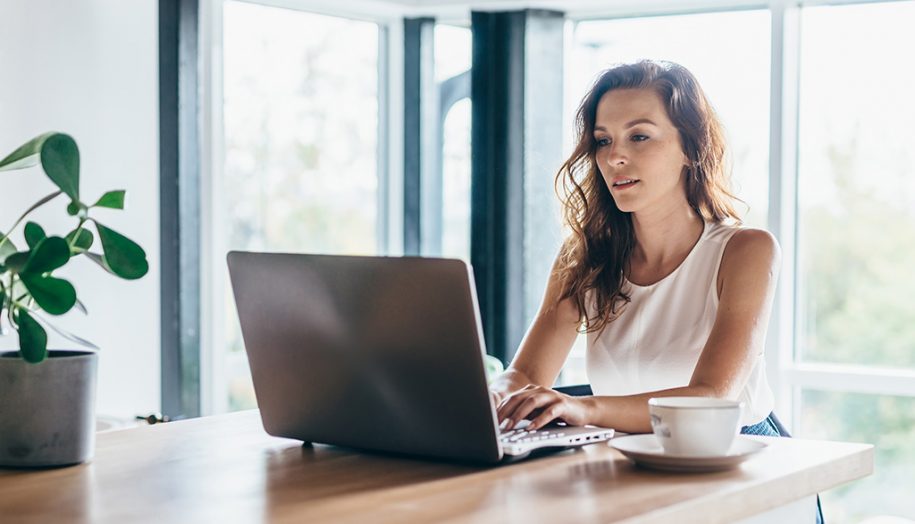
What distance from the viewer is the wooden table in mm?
1177

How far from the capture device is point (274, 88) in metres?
3.82

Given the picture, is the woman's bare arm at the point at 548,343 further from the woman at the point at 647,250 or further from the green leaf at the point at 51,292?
the green leaf at the point at 51,292

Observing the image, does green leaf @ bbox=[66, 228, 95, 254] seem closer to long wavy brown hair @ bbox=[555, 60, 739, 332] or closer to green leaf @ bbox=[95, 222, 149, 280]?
green leaf @ bbox=[95, 222, 149, 280]

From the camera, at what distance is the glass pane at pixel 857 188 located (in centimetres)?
351

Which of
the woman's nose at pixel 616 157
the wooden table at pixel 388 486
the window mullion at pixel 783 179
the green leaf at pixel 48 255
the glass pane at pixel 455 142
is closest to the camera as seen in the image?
the wooden table at pixel 388 486

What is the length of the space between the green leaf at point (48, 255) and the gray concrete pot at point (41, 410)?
5.6 inches

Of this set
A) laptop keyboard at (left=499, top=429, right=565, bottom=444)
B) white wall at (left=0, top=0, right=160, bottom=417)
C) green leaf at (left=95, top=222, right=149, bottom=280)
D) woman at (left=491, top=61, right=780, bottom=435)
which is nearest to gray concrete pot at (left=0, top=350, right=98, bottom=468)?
A: green leaf at (left=95, top=222, right=149, bottom=280)

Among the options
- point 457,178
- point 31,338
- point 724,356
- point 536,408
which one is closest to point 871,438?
point 457,178

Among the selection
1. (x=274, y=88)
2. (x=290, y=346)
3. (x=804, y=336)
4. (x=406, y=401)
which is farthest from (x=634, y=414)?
(x=274, y=88)

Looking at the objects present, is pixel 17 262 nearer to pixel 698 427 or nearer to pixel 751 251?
pixel 698 427

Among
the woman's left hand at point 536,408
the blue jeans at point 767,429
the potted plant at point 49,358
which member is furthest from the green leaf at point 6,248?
the blue jeans at point 767,429

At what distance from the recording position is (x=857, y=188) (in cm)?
356

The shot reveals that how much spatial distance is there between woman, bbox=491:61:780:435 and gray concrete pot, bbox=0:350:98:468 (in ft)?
2.86

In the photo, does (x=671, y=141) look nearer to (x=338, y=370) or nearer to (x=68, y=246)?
(x=338, y=370)
